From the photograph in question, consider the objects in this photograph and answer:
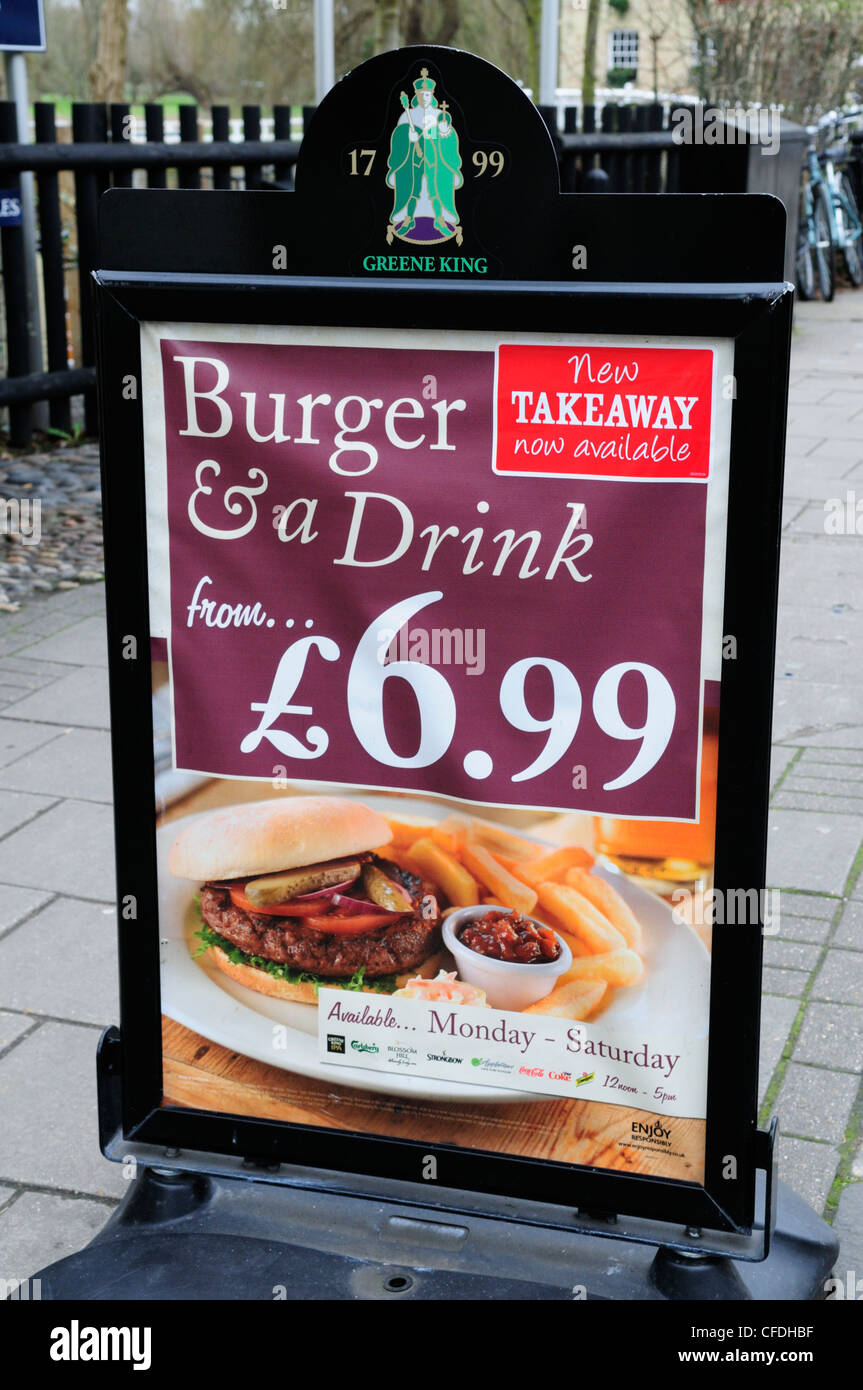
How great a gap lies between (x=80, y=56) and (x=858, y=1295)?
20.1m

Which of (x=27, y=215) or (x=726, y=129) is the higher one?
(x=726, y=129)

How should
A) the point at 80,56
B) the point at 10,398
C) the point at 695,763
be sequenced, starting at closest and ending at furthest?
the point at 695,763, the point at 10,398, the point at 80,56

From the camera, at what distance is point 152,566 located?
92.8 inches

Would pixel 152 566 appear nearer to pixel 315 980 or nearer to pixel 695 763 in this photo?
pixel 315 980

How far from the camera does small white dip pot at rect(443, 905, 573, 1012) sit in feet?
7.50

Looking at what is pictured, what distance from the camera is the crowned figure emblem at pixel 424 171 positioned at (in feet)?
6.79

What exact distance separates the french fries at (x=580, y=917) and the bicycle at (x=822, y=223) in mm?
13252

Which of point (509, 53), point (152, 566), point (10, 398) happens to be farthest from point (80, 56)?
point (152, 566)

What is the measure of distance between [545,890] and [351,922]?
315 millimetres

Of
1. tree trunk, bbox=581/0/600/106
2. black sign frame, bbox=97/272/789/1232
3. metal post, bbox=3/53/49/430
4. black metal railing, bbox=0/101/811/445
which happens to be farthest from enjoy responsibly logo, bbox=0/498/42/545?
tree trunk, bbox=581/0/600/106

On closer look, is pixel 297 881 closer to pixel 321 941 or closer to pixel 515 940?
pixel 321 941

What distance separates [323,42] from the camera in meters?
11.2

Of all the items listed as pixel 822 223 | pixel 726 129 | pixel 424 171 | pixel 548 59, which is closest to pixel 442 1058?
pixel 424 171

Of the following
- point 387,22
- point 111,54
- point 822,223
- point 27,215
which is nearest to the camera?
point 27,215
